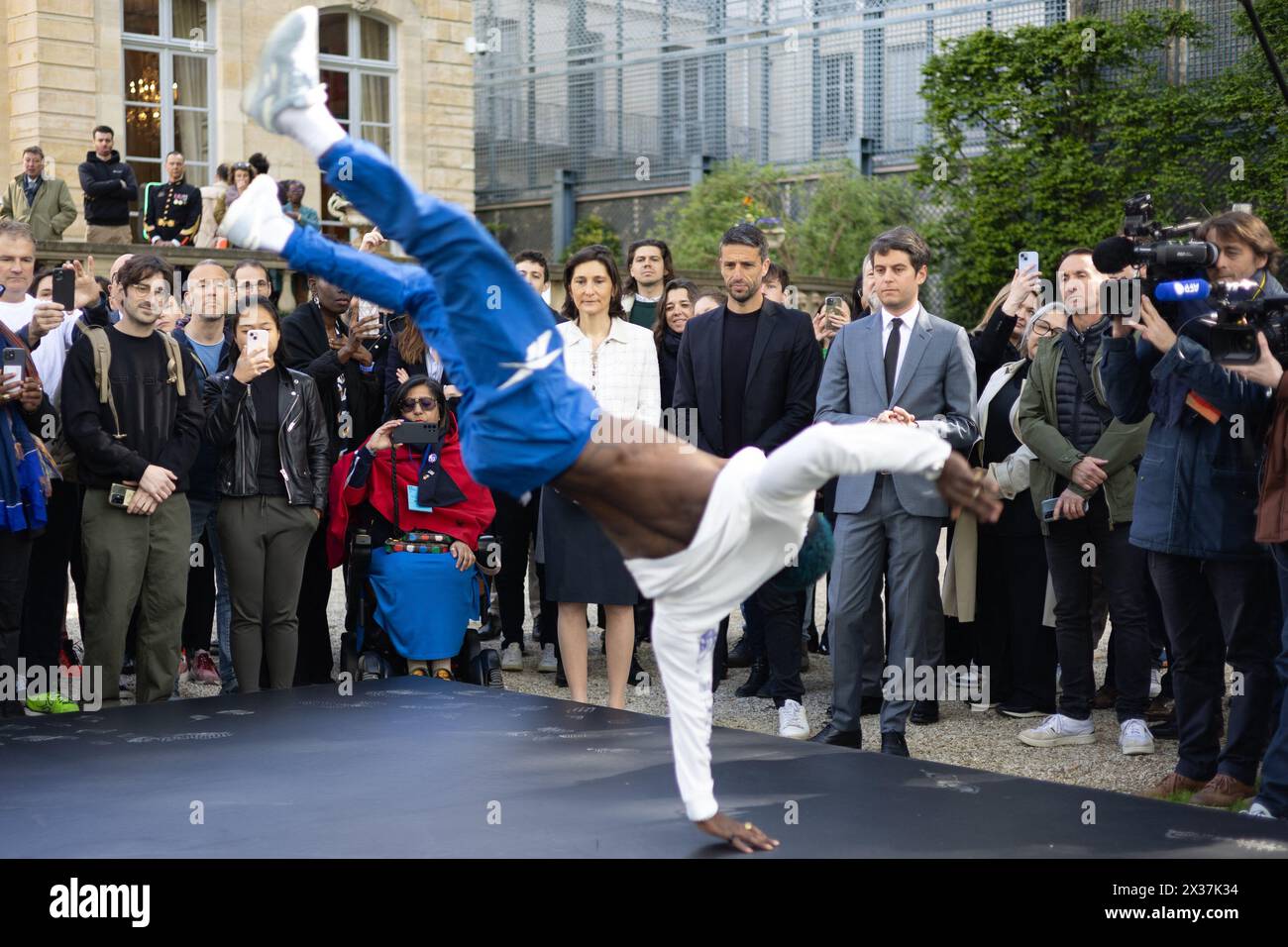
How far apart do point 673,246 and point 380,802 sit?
1580 cm

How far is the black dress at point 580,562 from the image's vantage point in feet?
20.3

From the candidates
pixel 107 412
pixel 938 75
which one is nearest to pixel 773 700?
pixel 107 412

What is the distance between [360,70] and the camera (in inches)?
733

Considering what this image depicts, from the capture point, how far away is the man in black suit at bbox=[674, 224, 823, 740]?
20.7 ft

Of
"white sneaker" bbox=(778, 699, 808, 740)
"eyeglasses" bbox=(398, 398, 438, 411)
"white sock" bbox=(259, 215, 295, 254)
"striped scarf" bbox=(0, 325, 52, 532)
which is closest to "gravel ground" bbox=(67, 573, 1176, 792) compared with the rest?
"white sneaker" bbox=(778, 699, 808, 740)

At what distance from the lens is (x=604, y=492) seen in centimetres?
391

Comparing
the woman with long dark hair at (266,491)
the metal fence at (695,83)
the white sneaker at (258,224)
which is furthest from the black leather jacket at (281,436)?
the metal fence at (695,83)

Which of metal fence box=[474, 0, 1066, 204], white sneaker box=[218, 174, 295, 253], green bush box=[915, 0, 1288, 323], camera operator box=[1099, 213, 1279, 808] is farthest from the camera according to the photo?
metal fence box=[474, 0, 1066, 204]

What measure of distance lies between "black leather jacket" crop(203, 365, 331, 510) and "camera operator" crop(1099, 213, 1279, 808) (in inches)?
131

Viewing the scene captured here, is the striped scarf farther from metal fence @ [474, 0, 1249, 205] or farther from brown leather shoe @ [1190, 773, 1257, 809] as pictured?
metal fence @ [474, 0, 1249, 205]

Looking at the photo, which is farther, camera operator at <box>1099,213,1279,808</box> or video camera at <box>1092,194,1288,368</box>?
camera operator at <box>1099,213,1279,808</box>

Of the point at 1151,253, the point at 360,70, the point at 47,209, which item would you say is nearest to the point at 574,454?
the point at 1151,253

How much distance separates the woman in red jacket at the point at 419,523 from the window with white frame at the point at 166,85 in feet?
37.9
